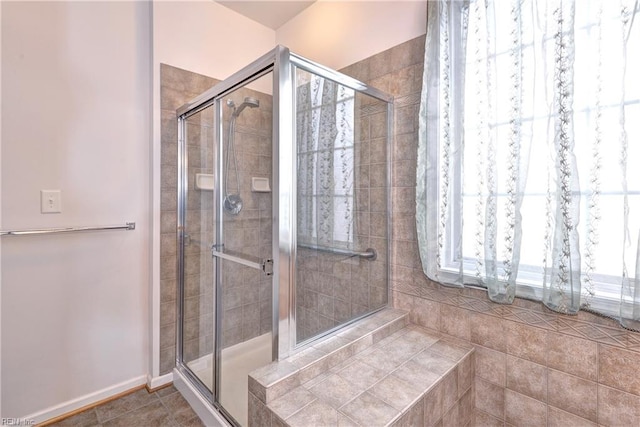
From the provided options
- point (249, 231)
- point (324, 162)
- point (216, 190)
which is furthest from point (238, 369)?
point (324, 162)

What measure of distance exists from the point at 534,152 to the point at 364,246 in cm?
89

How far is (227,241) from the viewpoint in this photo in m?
1.65

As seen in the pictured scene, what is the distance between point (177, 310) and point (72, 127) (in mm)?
1243

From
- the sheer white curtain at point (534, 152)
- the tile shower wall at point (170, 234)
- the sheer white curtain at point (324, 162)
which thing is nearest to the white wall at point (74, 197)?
the tile shower wall at point (170, 234)

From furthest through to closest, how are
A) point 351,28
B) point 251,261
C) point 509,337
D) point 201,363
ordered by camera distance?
point 351,28 → point 201,363 → point 251,261 → point 509,337

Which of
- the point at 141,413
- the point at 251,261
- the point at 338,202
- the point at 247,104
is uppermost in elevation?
the point at 247,104

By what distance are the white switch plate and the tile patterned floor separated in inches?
45.1

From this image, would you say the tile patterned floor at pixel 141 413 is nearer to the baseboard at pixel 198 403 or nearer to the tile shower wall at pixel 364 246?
the baseboard at pixel 198 403

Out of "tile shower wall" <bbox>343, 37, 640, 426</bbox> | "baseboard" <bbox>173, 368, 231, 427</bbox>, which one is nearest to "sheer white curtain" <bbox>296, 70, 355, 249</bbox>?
"tile shower wall" <bbox>343, 37, 640, 426</bbox>

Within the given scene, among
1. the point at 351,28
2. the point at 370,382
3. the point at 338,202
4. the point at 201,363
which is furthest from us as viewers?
the point at 351,28

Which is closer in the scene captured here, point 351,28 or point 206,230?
point 206,230

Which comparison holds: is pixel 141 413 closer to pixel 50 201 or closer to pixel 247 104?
pixel 50 201

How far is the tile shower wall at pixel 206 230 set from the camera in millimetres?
1396

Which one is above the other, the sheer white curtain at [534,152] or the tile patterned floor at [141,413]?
the sheer white curtain at [534,152]
